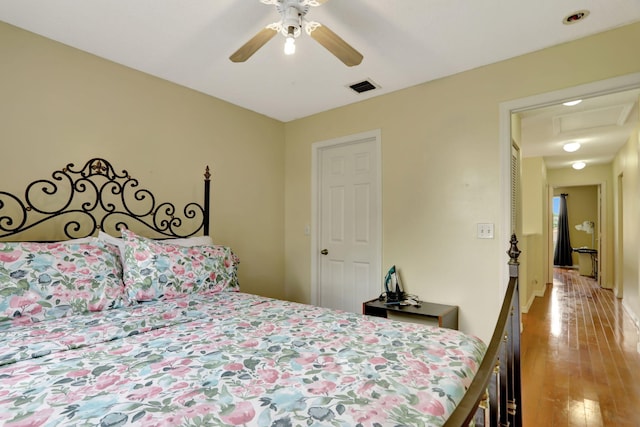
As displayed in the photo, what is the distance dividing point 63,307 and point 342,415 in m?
1.56

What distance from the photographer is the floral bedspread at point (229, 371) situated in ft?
2.78

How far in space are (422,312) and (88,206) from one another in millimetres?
2514

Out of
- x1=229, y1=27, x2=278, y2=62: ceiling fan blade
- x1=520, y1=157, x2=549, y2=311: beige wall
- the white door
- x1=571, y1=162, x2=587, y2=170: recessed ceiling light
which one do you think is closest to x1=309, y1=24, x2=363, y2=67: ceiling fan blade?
x1=229, y1=27, x2=278, y2=62: ceiling fan blade

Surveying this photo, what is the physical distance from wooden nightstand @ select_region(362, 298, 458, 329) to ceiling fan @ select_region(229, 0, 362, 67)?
1.83 m

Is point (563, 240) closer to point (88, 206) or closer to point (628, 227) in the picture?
point (628, 227)

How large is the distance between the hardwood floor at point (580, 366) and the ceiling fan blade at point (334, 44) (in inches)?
92.0

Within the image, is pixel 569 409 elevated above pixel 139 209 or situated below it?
below

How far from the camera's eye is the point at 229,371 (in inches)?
43.1

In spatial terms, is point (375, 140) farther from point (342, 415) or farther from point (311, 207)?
point (342, 415)

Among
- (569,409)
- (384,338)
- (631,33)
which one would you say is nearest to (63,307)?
(384,338)

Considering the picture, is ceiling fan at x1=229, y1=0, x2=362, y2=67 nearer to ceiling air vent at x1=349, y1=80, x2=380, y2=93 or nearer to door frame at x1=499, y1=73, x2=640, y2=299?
ceiling air vent at x1=349, y1=80, x2=380, y2=93

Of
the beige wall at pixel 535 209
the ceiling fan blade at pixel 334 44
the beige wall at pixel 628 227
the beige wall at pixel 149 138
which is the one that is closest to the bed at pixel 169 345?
the beige wall at pixel 149 138

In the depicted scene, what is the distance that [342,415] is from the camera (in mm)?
846

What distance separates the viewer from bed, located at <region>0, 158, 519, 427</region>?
868mm
